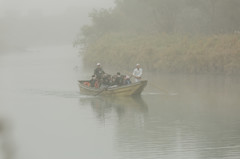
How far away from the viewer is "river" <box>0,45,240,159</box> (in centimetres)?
1225

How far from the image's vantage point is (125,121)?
18.9 m

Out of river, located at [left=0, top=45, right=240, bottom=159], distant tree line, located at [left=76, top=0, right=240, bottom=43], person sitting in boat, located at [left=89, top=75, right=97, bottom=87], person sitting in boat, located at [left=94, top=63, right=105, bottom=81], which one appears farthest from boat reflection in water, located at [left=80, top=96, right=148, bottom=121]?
distant tree line, located at [left=76, top=0, right=240, bottom=43]

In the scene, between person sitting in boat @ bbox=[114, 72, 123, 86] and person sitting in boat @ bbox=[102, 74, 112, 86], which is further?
person sitting in boat @ bbox=[102, 74, 112, 86]

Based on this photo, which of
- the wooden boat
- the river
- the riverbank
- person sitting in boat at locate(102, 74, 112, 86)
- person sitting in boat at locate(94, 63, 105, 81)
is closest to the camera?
the river

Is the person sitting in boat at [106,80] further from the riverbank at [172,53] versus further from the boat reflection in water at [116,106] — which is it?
the riverbank at [172,53]

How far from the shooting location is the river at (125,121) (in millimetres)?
12250

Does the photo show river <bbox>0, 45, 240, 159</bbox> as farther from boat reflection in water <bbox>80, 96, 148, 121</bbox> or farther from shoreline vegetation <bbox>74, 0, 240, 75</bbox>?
shoreline vegetation <bbox>74, 0, 240, 75</bbox>

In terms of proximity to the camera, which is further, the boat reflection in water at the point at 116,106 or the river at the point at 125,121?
the boat reflection in water at the point at 116,106

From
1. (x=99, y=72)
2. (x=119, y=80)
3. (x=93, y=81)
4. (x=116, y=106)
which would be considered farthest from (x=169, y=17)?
(x=116, y=106)

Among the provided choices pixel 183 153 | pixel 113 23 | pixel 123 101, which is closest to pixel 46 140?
pixel 183 153

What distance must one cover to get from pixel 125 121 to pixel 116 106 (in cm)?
462

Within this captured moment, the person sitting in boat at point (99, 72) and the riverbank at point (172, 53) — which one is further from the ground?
the riverbank at point (172, 53)

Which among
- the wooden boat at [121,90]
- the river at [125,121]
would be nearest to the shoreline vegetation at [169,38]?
the river at [125,121]

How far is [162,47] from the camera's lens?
4100 centimetres
